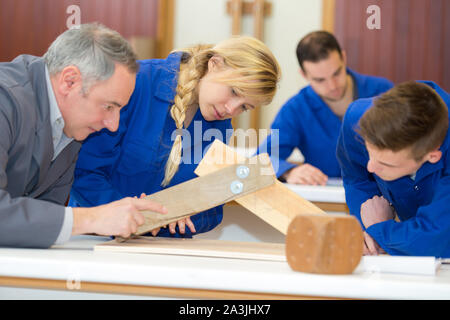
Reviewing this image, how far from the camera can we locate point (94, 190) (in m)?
1.52

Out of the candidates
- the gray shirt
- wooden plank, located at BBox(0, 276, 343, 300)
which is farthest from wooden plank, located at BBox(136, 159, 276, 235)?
wooden plank, located at BBox(0, 276, 343, 300)

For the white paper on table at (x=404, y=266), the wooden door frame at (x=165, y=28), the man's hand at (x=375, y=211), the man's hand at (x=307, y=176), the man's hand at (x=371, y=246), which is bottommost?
the man's hand at (x=307, y=176)

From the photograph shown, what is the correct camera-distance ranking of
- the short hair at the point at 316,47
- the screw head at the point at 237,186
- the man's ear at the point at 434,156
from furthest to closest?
the short hair at the point at 316,47
the man's ear at the point at 434,156
the screw head at the point at 237,186

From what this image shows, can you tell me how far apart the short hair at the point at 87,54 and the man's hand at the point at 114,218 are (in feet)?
0.91

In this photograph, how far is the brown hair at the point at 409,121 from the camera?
1.24 meters

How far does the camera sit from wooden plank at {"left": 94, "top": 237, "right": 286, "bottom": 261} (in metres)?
1.07

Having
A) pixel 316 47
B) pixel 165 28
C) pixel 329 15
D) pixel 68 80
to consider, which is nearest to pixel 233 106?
pixel 68 80

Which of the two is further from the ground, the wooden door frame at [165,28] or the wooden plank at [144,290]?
the wooden door frame at [165,28]

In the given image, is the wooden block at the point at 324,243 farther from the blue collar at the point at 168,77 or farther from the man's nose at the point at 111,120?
the blue collar at the point at 168,77

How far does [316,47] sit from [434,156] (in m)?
1.41

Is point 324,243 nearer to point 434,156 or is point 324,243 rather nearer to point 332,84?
point 434,156

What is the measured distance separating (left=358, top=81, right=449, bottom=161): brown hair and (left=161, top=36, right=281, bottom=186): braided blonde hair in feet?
1.04

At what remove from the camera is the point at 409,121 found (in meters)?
1.23

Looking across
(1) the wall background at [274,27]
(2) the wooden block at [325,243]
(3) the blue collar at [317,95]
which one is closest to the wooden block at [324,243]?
(2) the wooden block at [325,243]
